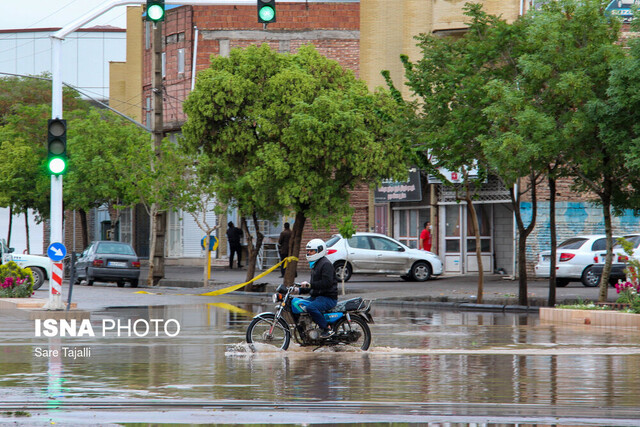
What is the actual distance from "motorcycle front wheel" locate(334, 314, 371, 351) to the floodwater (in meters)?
0.20

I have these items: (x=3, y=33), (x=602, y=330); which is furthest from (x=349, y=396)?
(x=3, y=33)

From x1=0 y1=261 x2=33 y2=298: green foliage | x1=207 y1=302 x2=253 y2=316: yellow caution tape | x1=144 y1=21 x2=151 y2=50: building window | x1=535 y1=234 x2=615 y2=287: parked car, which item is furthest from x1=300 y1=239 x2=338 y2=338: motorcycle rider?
x1=144 y1=21 x2=151 y2=50: building window

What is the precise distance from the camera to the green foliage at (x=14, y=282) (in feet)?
85.6

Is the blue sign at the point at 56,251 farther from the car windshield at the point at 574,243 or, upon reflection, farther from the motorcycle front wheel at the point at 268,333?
the car windshield at the point at 574,243

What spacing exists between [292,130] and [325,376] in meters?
19.6

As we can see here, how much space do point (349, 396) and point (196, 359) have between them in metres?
4.27

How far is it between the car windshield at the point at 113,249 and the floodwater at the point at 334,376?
1900 cm

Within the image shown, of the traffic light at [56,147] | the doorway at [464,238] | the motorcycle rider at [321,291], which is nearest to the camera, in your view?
the motorcycle rider at [321,291]

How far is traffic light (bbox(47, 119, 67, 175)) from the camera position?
1900cm

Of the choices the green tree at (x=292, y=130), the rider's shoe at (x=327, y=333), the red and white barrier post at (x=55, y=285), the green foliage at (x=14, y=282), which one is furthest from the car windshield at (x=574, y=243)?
the rider's shoe at (x=327, y=333)

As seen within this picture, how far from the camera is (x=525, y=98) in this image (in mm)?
23656

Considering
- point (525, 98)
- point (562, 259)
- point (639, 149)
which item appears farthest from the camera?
point (562, 259)

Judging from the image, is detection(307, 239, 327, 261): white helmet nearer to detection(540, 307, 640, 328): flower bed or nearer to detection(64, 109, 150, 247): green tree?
detection(540, 307, 640, 328): flower bed

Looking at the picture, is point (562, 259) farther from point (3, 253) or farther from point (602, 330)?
point (3, 253)
